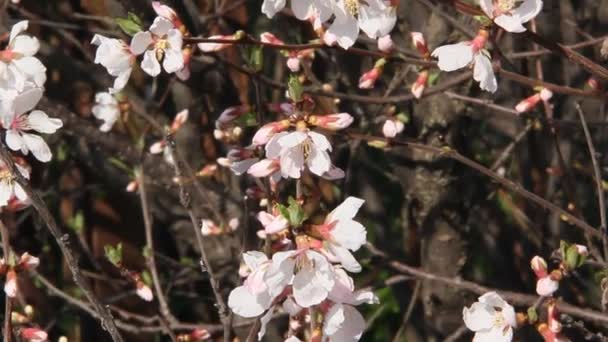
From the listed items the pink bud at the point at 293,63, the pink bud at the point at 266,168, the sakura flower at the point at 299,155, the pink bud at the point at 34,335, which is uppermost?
the sakura flower at the point at 299,155

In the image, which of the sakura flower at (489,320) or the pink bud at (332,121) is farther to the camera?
the sakura flower at (489,320)

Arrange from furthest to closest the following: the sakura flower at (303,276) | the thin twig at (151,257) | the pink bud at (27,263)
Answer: the thin twig at (151,257), the pink bud at (27,263), the sakura flower at (303,276)

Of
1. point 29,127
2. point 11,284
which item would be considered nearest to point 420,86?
point 29,127

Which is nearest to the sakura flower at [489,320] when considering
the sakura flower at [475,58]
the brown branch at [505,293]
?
the brown branch at [505,293]

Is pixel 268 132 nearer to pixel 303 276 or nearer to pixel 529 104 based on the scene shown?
pixel 303 276

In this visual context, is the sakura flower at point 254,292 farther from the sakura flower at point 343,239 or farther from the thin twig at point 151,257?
the thin twig at point 151,257

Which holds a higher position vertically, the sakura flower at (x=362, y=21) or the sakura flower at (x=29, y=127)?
the sakura flower at (x=362, y=21)

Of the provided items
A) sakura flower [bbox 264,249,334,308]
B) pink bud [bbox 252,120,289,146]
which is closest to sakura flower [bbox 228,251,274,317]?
sakura flower [bbox 264,249,334,308]
